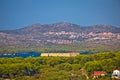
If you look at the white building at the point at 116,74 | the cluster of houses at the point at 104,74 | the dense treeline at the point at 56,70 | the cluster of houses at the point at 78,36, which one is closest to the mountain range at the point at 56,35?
the cluster of houses at the point at 78,36

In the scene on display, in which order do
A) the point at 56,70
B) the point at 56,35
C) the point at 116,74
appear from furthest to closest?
1. the point at 56,35
2. the point at 56,70
3. the point at 116,74

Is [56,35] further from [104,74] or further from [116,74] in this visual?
[116,74]

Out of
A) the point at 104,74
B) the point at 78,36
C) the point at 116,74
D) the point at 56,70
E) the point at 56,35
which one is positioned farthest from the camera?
the point at 56,35

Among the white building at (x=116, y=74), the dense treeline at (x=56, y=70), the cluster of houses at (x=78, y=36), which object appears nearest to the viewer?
the white building at (x=116, y=74)

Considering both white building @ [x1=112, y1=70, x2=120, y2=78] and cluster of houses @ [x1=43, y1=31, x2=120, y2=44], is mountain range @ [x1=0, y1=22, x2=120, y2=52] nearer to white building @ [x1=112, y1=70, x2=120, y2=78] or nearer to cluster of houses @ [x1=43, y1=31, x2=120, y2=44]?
→ cluster of houses @ [x1=43, y1=31, x2=120, y2=44]

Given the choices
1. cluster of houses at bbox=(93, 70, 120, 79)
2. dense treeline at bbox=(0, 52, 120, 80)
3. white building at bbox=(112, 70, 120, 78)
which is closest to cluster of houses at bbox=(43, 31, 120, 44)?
dense treeline at bbox=(0, 52, 120, 80)

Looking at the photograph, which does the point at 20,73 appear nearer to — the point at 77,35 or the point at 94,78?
the point at 94,78

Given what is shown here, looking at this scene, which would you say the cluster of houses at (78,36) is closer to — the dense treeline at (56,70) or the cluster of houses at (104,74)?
the dense treeline at (56,70)

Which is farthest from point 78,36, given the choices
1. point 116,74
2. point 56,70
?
point 116,74

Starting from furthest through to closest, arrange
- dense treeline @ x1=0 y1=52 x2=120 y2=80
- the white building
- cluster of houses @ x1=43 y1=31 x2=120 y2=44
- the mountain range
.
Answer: cluster of houses @ x1=43 y1=31 x2=120 y2=44, the mountain range, dense treeline @ x1=0 y1=52 x2=120 y2=80, the white building
